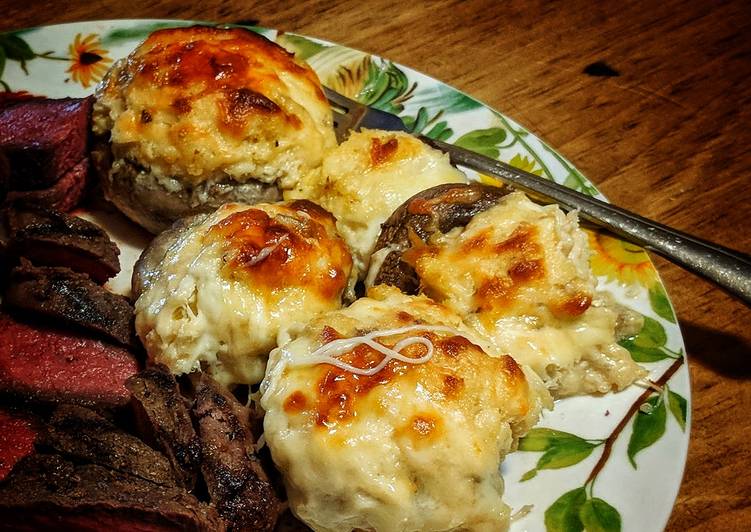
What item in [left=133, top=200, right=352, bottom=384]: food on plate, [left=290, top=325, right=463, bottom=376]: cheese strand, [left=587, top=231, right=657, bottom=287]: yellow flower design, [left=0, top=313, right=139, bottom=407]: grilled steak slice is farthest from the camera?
[left=587, top=231, right=657, bottom=287]: yellow flower design

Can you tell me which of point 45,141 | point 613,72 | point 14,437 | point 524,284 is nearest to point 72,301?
point 14,437

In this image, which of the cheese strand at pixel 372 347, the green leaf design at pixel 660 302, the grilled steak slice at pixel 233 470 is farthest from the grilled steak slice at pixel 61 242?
the green leaf design at pixel 660 302

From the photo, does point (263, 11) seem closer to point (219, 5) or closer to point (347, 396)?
point (219, 5)

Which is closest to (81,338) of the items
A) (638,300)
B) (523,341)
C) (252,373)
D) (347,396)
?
(252,373)

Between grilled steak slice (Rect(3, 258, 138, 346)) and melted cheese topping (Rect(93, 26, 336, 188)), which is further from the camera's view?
melted cheese topping (Rect(93, 26, 336, 188))

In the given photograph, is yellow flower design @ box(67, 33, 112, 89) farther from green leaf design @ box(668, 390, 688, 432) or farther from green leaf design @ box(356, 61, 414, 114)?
green leaf design @ box(668, 390, 688, 432)

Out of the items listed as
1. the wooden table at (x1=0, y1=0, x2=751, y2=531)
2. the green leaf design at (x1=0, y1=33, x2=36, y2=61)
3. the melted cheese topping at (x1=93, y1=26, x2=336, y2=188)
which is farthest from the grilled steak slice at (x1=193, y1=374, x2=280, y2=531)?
the green leaf design at (x1=0, y1=33, x2=36, y2=61)

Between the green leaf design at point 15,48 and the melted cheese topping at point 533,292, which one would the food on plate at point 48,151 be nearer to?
the green leaf design at point 15,48
